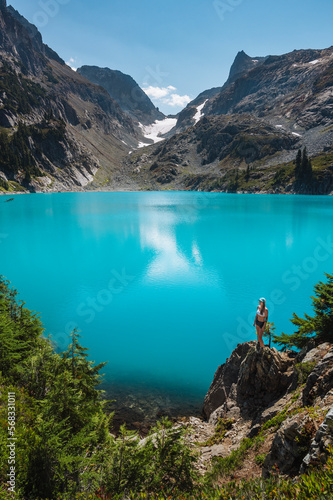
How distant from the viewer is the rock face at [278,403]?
20.6 ft

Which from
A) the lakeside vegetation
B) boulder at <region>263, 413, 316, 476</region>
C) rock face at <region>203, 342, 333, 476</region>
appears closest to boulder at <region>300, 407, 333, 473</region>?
rock face at <region>203, 342, 333, 476</region>

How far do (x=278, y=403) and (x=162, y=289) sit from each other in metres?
17.4

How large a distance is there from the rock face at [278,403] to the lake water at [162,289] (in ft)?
7.50

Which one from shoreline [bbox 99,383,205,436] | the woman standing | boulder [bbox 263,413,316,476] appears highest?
the woman standing

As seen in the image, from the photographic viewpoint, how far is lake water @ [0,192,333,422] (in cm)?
1631

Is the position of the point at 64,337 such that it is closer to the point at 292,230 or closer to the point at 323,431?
the point at 323,431

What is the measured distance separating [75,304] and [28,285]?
7096mm

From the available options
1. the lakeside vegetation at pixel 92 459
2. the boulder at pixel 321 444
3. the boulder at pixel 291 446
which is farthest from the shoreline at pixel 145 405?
the boulder at pixel 321 444

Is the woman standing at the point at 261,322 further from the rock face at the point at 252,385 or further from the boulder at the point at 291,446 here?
the boulder at the point at 291,446

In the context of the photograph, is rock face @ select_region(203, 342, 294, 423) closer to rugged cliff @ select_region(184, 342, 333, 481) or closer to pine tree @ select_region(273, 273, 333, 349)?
rugged cliff @ select_region(184, 342, 333, 481)

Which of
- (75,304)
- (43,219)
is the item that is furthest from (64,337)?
(43,219)

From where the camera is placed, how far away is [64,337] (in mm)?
18875

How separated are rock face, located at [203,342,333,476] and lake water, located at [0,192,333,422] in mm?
2286

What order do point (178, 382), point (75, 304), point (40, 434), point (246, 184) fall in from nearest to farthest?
point (40, 434)
point (178, 382)
point (75, 304)
point (246, 184)
